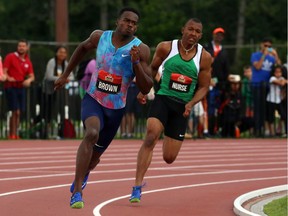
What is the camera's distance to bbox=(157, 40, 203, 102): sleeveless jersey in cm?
1388

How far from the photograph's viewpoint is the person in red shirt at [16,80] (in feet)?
76.5

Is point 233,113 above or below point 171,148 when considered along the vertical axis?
above

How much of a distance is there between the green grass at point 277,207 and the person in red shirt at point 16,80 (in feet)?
34.2

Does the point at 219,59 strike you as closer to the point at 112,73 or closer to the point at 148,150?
the point at 148,150

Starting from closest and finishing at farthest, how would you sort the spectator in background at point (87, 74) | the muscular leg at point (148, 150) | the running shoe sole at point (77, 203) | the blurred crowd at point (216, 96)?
1. the running shoe sole at point (77, 203)
2. the muscular leg at point (148, 150)
3. the blurred crowd at point (216, 96)
4. the spectator in background at point (87, 74)

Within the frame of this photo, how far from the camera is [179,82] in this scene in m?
13.9

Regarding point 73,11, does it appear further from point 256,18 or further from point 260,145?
point 260,145

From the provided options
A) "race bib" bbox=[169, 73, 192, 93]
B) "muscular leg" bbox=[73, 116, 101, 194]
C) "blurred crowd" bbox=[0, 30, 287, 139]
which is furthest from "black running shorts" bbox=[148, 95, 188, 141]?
"blurred crowd" bbox=[0, 30, 287, 139]

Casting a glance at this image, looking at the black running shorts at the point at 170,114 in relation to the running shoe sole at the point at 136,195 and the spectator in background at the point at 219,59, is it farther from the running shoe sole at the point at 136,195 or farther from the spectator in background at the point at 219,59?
the spectator in background at the point at 219,59

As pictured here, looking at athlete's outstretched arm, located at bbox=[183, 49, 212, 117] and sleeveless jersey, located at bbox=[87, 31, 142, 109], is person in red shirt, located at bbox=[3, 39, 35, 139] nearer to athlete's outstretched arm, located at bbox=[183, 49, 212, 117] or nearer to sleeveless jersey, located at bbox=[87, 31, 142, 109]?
athlete's outstretched arm, located at bbox=[183, 49, 212, 117]

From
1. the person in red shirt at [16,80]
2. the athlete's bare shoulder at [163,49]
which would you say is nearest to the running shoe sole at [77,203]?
the athlete's bare shoulder at [163,49]

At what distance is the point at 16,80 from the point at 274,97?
19.0 ft

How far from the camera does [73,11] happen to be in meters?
57.1

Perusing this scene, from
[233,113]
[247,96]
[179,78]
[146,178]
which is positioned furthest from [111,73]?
[247,96]
